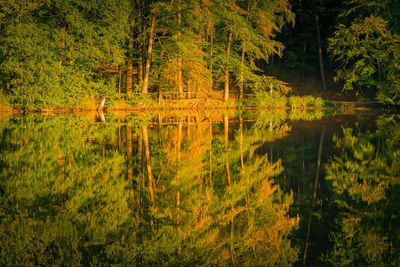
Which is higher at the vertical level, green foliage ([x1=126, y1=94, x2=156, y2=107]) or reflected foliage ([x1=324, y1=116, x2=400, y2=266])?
green foliage ([x1=126, y1=94, x2=156, y2=107])

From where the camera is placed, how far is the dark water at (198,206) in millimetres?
3969

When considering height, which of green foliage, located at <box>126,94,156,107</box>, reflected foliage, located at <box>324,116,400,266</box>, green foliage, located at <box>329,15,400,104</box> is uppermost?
green foliage, located at <box>329,15,400,104</box>

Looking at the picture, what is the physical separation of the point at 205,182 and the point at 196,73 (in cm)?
2645

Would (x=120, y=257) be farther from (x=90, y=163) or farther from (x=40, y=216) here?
(x=90, y=163)


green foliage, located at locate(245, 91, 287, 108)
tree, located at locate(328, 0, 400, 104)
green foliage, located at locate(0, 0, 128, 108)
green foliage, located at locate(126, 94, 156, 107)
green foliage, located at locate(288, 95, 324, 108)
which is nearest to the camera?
green foliage, located at locate(0, 0, 128, 108)

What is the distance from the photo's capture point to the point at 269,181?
7.20 meters

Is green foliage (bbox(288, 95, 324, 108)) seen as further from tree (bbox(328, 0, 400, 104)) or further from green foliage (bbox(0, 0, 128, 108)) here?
green foliage (bbox(0, 0, 128, 108))

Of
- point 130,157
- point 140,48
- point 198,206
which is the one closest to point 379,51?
point 140,48

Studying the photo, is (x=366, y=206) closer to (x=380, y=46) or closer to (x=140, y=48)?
(x=380, y=46)

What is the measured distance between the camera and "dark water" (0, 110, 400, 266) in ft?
13.0

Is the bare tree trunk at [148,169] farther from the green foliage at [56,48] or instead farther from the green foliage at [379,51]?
the green foliage at [379,51]

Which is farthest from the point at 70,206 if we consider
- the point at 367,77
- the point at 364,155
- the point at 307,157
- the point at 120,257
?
the point at 367,77

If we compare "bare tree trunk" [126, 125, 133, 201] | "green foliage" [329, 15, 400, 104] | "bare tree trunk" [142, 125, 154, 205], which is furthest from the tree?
"bare tree trunk" [142, 125, 154, 205]

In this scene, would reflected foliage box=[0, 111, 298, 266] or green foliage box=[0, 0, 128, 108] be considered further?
green foliage box=[0, 0, 128, 108]
